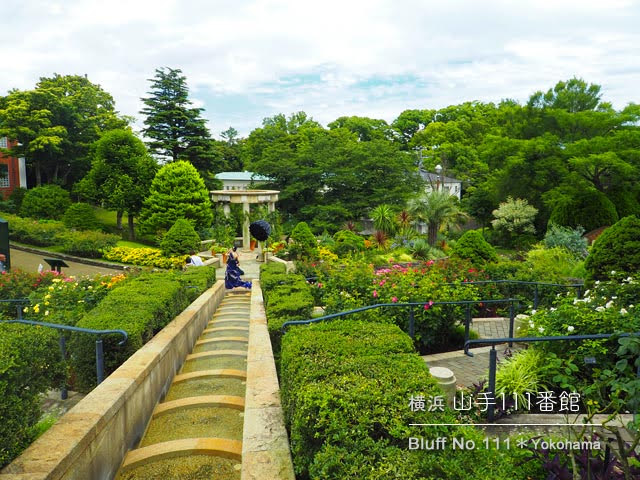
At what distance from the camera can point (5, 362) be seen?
2.96 meters

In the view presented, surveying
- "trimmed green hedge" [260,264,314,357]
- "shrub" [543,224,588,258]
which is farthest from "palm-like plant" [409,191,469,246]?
"trimmed green hedge" [260,264,314,357]

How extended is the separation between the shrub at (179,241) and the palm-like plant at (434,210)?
13.5 metres

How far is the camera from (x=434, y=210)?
88.1 ft

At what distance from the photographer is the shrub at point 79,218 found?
87.5 ft

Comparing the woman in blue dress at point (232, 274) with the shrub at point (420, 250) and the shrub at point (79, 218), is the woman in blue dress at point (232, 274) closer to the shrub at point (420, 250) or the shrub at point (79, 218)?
the shrub at point (420, 250)

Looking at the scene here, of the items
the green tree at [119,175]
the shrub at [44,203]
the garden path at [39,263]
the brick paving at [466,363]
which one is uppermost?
the green tree at [119,175]

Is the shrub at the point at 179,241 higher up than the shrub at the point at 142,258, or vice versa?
the shrub at the point at 179,241

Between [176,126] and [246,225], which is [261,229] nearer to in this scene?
[246,225]

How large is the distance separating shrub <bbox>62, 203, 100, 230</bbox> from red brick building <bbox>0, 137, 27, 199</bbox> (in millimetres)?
12097

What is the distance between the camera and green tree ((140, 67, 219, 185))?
3134 cm

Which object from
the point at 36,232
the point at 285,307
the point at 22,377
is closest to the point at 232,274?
the point at 285,307

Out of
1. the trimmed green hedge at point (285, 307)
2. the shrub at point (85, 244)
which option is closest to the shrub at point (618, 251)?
the trimmed green hedge at point (285, 307)

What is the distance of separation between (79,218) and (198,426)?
26466mm

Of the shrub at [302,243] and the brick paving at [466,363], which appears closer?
the brick paving at [466,363]
